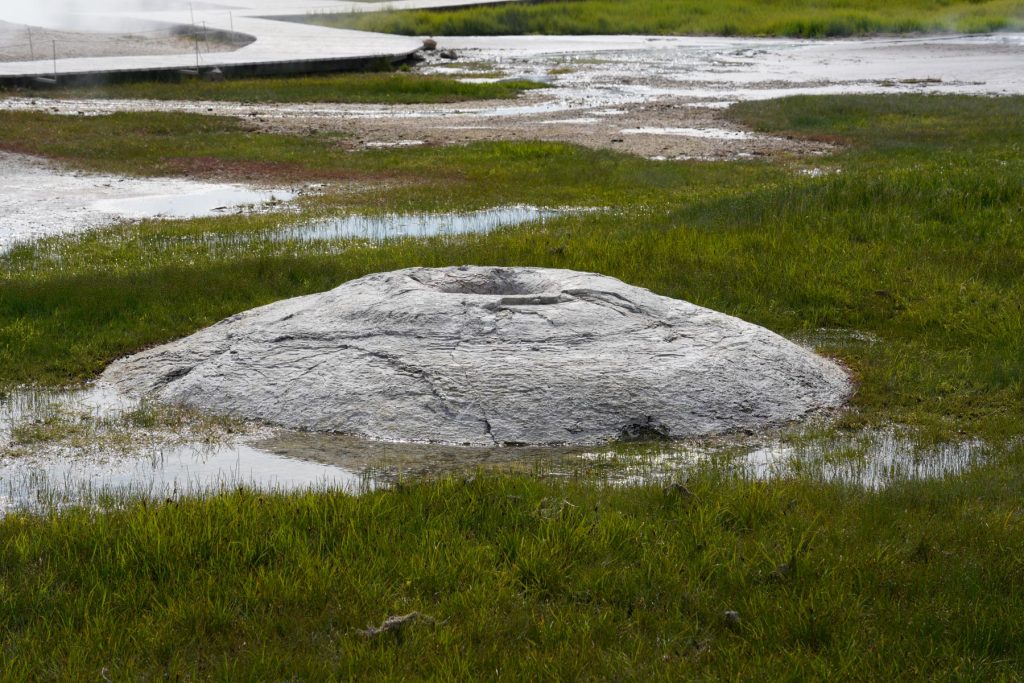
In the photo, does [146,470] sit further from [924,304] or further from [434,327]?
Result: [924,304]

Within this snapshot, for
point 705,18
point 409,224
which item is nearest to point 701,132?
point 409,224

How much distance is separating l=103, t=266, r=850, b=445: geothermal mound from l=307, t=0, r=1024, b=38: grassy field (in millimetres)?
47833

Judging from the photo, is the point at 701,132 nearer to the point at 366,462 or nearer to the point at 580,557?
the point at 366,462

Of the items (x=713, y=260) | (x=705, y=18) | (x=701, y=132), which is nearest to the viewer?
(x=713, y=260)

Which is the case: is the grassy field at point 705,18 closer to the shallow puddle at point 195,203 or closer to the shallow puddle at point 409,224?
the shallow puddle at point 195,203

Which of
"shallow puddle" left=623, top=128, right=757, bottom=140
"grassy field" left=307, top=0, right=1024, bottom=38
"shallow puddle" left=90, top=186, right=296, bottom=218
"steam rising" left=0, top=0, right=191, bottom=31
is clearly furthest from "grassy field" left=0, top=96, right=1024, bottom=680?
"grassy field" left=307, top=0, right=1024, bottom=38

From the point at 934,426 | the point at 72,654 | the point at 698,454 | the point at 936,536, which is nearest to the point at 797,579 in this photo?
the point at 936,536

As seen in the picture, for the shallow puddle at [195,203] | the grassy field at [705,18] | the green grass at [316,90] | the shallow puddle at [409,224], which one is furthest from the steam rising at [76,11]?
the shallow puddle at [409,224]

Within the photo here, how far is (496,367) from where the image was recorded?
27.6ft

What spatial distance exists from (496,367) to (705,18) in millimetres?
54278

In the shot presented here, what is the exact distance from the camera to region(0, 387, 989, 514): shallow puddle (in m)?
7.11

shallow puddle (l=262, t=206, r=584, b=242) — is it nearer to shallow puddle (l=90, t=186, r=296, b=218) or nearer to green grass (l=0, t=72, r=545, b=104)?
shallow puddle (l=90, t=186, r=296, b=218)

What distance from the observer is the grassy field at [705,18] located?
55.5 metres

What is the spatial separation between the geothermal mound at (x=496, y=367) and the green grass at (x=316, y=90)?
2252cm
